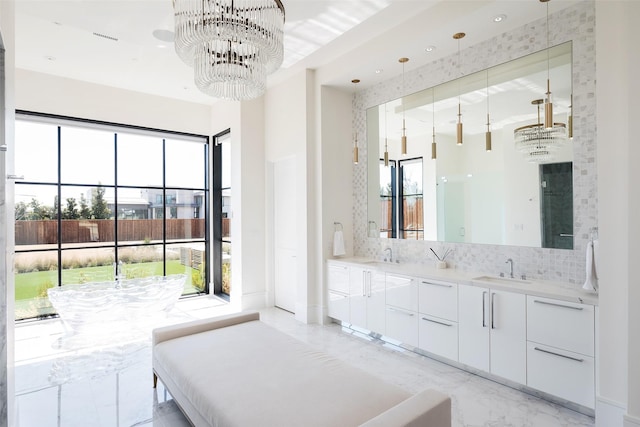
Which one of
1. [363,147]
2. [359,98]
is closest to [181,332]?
[363,147]

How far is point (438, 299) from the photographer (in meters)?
3.41

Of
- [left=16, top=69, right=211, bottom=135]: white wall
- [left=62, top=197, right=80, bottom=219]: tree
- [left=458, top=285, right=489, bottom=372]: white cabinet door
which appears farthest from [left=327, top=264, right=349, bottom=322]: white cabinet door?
[left=62, top=197, right=80, bottom=219]: tree

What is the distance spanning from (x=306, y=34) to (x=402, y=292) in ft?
9.89

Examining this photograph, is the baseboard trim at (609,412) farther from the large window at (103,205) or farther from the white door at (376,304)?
the large window at (103,205)

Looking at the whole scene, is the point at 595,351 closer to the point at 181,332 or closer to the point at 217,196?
the point at 181,332

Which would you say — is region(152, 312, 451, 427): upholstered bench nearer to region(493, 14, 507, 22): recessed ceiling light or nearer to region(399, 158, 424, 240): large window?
region(399, 158, 424, 240): large window

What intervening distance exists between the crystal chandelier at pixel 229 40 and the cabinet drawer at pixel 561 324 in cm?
279

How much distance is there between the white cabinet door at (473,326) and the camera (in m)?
3.06

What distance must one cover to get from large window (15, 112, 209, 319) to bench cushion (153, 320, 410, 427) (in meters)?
3.54

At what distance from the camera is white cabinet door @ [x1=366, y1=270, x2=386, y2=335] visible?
400 cm

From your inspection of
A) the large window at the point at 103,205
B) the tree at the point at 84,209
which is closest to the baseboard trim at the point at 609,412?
the large window at the point at 103,205

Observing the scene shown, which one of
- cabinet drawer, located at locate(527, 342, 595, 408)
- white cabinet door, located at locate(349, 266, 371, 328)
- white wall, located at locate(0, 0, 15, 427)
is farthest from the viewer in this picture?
white cabinet door, located at locate(349, 266, 371, 328)

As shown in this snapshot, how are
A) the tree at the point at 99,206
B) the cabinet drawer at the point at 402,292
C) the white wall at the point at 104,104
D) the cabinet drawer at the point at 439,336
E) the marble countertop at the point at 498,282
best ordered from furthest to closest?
the tree at the point at 99,206 < the white wall at the point at 104,104 < the cabinet drawer at the point at 402,292 < the cabinet drawer at the point at 439,336 < the marble countertop at the point at 498,282

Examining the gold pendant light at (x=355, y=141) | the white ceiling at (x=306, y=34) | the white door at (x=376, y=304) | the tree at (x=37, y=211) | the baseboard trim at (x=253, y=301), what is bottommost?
the baseboard trim at (x=253, y=301)
